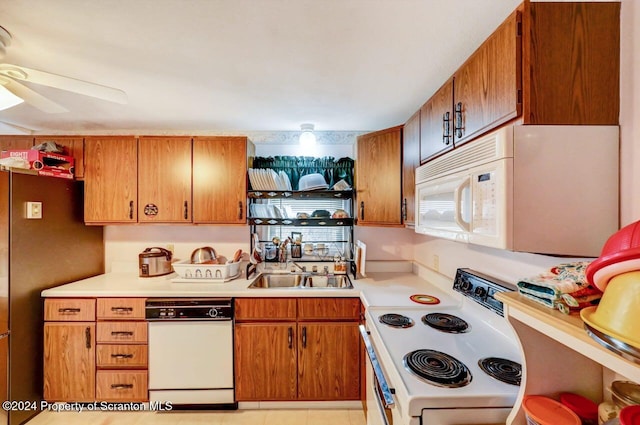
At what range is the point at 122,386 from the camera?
1867 millimetres

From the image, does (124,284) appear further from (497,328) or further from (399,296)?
(497,328)

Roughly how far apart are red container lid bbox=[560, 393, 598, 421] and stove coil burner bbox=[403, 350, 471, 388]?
272mm

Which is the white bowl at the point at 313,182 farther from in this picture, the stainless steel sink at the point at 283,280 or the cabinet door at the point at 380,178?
the stainless steel sink at the point at 283,280

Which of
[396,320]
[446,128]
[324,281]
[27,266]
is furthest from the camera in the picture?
[324,281]

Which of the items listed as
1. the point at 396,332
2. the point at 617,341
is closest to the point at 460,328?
the point at 396,332

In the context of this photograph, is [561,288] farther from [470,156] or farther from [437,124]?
[437,124]

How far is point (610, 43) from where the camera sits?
2.72ft

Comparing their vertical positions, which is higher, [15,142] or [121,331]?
[15,142]

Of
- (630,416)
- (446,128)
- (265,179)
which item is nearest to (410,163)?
(446,128)

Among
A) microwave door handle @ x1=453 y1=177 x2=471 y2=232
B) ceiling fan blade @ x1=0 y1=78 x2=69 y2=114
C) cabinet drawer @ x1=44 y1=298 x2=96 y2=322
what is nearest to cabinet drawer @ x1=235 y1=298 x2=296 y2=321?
cabinet drawer @ x1=44 y1=298 x2=96 y2=322

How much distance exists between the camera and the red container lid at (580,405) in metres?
0.68

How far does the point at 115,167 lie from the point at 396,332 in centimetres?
250

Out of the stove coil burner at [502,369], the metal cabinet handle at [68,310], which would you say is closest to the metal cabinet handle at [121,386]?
the metal cabinet handle at [68,310]

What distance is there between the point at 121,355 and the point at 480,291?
2.44 metres
